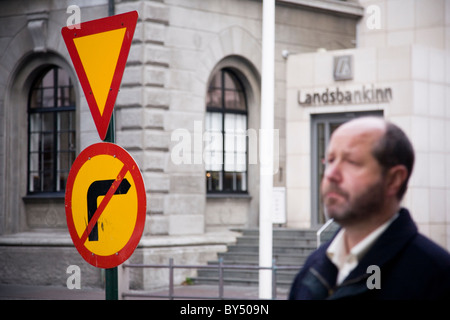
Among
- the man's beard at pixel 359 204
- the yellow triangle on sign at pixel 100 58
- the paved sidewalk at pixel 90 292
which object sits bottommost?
the paved sidewalk at pixel 90 292

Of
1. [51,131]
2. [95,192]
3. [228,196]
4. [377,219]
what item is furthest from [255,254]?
[377,219]

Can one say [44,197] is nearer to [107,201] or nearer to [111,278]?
[111,278]

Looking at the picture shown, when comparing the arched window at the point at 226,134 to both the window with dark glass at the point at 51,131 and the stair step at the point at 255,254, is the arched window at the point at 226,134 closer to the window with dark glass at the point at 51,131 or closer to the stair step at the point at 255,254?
the stair step at the point at 255,254

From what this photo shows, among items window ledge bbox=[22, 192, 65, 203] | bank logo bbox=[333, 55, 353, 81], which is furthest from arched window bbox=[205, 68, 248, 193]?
window ledge bbox=[22, 192, 65, 203]

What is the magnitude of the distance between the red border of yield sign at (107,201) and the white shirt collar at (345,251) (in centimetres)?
199

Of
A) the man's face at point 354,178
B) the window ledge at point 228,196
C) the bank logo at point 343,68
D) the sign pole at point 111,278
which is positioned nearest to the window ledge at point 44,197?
the window ledge at point 228,196

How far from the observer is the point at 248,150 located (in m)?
20.0

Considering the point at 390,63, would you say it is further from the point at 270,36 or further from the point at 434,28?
the point at 270,36

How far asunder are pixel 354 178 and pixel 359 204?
0.18 ft

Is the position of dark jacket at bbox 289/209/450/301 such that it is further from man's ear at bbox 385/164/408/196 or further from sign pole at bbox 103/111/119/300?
sign pole at bbox 103/111/119/300

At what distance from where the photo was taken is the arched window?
19297mm

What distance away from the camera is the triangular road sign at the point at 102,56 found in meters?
4.02

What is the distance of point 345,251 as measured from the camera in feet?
6.09

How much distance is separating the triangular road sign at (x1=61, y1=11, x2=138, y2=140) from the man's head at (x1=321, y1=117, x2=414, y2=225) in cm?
238
